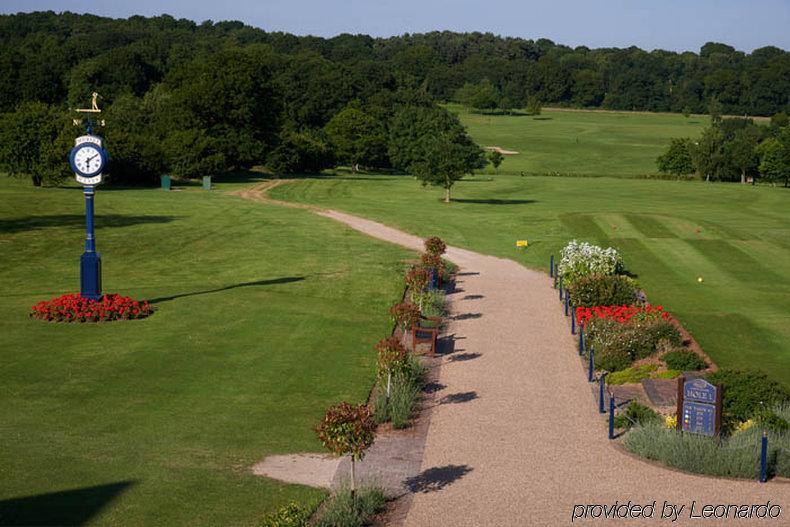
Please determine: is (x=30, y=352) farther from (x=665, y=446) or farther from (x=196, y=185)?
(x=196, y=185)

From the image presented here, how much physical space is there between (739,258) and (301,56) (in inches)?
4082

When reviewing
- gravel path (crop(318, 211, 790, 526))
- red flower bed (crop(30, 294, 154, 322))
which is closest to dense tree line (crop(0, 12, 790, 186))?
red flower bed (crop(30, 294, 154, 322))

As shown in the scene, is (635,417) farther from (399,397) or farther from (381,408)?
(381,408)

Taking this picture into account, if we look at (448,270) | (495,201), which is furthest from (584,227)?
(495,201)

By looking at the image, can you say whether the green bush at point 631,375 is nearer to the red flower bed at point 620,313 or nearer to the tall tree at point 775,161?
the red flower bed at point 620,313

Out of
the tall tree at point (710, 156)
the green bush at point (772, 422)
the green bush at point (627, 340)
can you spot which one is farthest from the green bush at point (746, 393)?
the tall tree at point (710, 156)

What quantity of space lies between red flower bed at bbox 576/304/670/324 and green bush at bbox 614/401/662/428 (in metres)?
7.58

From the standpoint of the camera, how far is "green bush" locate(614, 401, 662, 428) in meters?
19.6

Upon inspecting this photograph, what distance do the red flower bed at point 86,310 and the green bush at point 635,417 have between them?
51.1ft

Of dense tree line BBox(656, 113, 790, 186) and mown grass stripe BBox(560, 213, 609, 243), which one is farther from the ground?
dense tree line BBox(656, 113, 790, 186)

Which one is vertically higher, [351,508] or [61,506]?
[351,508]

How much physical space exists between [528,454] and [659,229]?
3899cm

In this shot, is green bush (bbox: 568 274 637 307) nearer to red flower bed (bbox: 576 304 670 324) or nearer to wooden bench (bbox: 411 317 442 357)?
red flower bed (bbox: 576 304 670 324)

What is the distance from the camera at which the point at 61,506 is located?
14.7m
